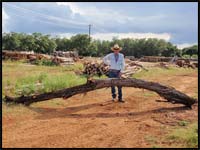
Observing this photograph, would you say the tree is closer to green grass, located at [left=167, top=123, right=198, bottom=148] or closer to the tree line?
the tree line

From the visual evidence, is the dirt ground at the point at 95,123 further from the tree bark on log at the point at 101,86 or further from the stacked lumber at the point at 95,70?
the stacked lumber at the point at 95,70

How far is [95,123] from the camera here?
738 cm

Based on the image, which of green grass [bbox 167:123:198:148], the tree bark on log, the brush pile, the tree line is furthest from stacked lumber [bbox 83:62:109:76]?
the tree line

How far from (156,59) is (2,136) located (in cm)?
3941

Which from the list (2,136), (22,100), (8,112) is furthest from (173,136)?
(22,100)

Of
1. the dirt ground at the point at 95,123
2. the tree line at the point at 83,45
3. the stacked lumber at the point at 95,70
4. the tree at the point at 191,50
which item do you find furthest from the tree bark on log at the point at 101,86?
the tree at the point at 191,50

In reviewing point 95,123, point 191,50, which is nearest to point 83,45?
point 191,50

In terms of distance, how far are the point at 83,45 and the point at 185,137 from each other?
62.9m

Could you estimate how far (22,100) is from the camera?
9211mm

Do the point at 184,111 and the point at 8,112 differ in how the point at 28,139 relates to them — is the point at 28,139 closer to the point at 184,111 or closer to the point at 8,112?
the point at 8,112

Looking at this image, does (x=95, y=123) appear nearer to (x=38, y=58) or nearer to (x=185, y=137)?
(x=185, y=137)

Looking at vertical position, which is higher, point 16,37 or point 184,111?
point 16,37

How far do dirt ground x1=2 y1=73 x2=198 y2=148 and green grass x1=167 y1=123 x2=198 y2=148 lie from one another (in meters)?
0.16

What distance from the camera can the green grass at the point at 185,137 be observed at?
19.4 feet
